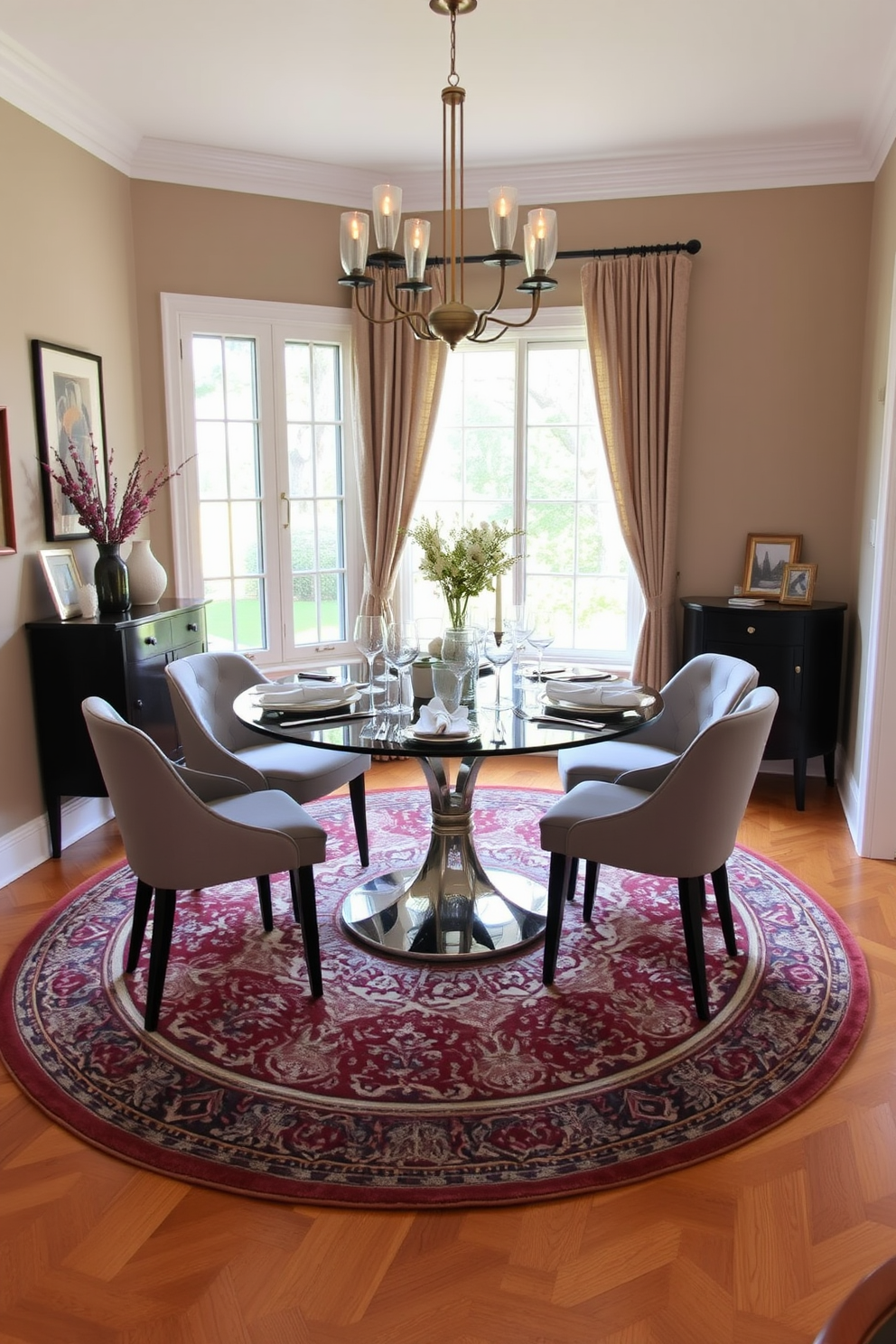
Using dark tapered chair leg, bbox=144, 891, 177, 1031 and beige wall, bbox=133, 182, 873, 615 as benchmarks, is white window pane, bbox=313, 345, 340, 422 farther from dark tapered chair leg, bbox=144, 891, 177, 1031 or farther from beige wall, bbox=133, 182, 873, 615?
dark tapered chair leg, bbox=144, 891, 177, 1031

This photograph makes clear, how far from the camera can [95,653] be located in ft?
12.8

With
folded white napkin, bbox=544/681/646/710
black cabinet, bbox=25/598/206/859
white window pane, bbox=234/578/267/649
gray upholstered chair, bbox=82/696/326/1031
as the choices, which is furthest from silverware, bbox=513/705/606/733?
white window pane, bbox=234/578/267/649

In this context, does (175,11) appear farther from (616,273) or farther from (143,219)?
(616,273)

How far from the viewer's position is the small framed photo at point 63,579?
→ 395 cm

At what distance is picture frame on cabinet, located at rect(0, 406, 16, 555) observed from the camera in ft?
12.2

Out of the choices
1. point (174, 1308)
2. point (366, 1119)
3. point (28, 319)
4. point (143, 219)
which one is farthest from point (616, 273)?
point (174, 1308)

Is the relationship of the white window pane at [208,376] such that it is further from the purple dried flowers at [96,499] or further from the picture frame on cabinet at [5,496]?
the picture frame on cabinet at [5,496]

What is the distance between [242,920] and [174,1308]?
5.42ft

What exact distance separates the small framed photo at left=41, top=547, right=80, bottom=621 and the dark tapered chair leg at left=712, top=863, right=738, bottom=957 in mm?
2713

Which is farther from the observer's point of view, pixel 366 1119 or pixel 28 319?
pixel 28 319

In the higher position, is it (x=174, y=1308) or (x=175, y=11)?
(x=175, y=11)

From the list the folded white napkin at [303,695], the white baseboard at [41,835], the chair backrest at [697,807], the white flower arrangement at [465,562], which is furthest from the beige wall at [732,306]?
the chair backrest at [697,807]

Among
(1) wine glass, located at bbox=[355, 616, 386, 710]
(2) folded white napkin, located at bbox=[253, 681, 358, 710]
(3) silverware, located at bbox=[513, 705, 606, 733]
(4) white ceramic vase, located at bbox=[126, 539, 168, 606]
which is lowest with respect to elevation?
(3) silverware, located at bbox=[513, 705, 606, 733]

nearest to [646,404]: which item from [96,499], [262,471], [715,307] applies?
[715,307]
